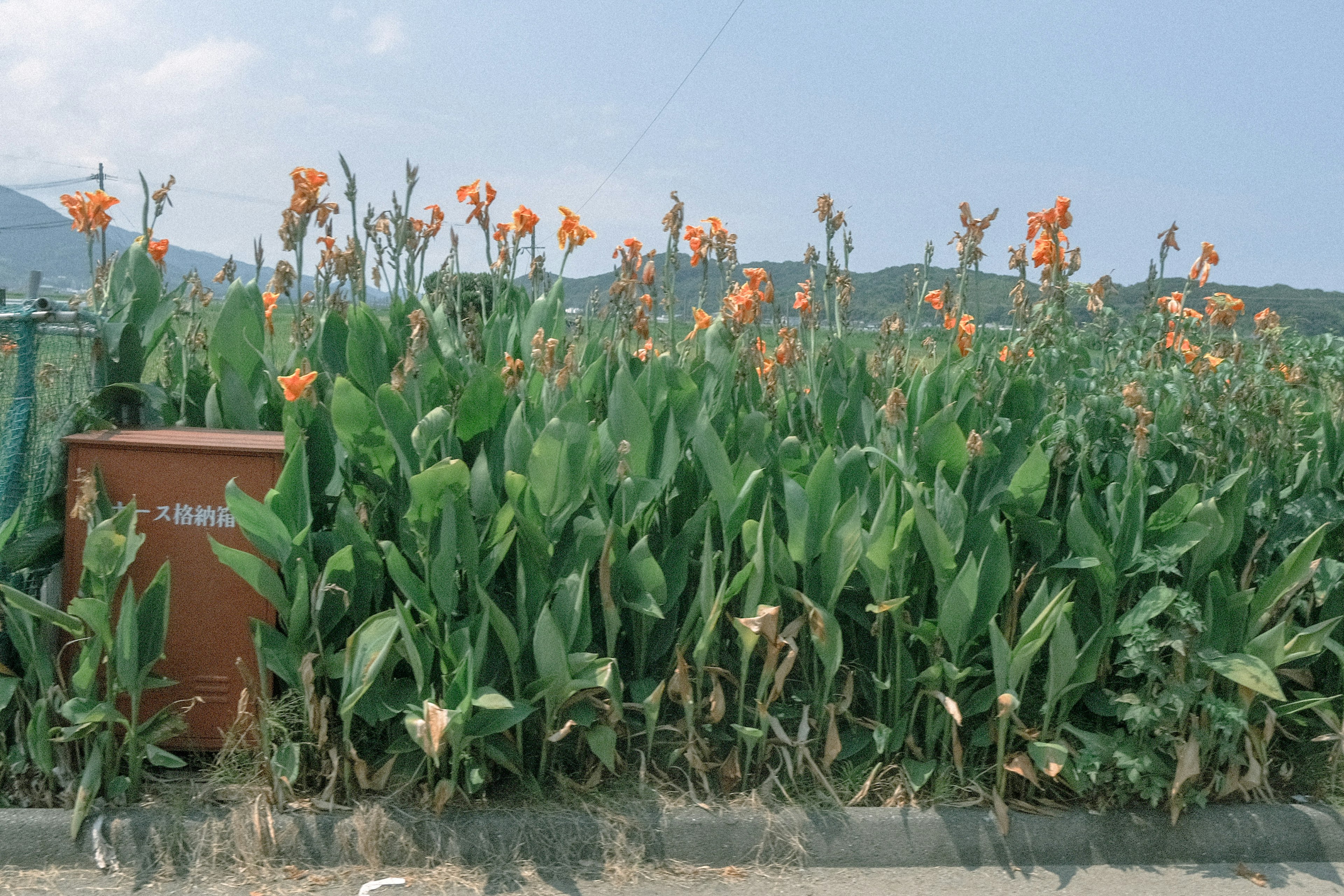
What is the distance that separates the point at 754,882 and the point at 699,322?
2.45 metres

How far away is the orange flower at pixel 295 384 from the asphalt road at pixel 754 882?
1284 mm

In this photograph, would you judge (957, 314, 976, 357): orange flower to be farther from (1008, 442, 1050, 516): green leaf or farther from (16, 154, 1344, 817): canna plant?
(1008, 442, 1050, 516): green leaf

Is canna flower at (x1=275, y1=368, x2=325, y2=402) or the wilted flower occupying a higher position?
canna flower at (x1=275, y1=368, x2=325, y2=402)

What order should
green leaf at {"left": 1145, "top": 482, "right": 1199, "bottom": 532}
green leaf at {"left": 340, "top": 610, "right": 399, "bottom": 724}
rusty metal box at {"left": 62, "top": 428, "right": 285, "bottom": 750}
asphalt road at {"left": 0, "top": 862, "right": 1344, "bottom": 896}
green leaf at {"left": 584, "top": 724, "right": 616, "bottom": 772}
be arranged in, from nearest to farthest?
asphalt road at {"left": 0, "top": 862, "right": 1344, "bottom": 896} → green leaf at {"left": 340, "top": 610, "right": 399, "bottom": 724} → green leaf at {"left": 584, "top": 724, "right": 616, "bottom": 772} → rusty metal box at {"left": 62, "top": 428, "right": 285, "bottom": 750} → green leaf at {"left": 1145, "top": 482, "right": 1199, "bottom": 532}

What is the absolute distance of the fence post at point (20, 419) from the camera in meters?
3.16

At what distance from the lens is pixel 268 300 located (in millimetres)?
4316

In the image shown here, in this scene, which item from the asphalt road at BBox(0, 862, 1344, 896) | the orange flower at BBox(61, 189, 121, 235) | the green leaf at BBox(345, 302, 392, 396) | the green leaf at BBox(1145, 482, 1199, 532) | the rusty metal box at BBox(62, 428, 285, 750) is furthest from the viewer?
the orange flower at BBox(61, 189, 121, 235)

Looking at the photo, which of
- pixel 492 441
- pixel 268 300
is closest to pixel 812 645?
pixel 492 441

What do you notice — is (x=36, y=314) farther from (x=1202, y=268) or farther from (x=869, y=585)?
(x=1202, y=268)

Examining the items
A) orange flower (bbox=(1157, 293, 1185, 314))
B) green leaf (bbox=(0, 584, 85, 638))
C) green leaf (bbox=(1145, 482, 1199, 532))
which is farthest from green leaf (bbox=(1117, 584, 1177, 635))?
green leaf (bbox=(0, 584, 85, 638))

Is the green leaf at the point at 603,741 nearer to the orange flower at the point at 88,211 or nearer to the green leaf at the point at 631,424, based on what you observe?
the green leaf at the point at 631,424

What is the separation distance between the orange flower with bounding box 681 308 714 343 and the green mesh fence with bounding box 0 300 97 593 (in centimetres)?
230

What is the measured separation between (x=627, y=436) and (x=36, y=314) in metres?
1.82

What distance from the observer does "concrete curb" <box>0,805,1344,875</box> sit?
289 cm
